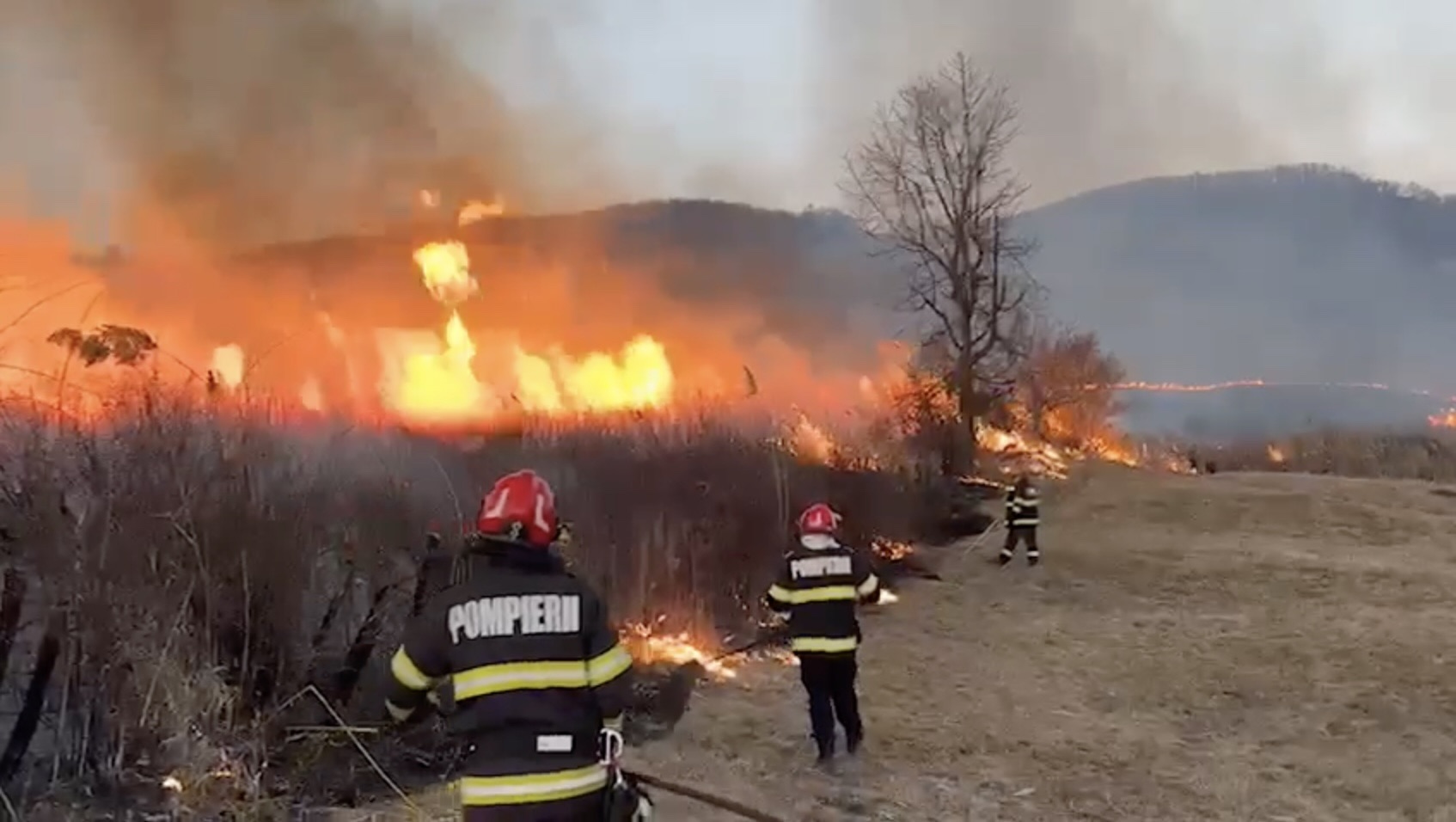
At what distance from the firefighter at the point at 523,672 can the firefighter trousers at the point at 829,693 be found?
4.70m

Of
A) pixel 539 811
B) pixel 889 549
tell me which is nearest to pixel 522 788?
pixel 539 811

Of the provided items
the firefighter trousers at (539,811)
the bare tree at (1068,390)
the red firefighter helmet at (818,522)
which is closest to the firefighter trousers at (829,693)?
A: the red firefighter helmet at (818,522)

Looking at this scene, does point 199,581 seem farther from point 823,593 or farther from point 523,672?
point 523,672

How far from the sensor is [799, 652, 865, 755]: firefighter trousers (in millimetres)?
9203

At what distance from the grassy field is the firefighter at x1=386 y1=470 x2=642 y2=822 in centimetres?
398

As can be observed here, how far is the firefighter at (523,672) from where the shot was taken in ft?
14.9

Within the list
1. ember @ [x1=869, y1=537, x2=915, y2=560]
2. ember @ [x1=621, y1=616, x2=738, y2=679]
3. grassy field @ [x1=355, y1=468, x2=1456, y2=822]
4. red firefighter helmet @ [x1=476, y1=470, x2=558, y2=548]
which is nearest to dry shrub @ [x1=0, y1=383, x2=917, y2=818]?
ember @ [x1=621, y1=616, x2=738, y2=679]

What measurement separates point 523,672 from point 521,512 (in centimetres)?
60

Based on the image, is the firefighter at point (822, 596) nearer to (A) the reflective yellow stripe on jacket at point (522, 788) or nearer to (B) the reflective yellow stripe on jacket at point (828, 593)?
(B) the reflective yellow stripe on jacket at point (828, 593)

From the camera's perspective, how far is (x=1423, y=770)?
958 cm

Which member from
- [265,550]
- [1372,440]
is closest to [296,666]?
[265,550]

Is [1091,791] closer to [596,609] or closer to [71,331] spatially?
[596,609]

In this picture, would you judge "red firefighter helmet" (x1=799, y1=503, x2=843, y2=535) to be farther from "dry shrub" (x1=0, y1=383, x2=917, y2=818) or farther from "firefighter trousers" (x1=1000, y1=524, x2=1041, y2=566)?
"firefighter trousers" (x1=1000, y1=524, x2=1041, y2=566)

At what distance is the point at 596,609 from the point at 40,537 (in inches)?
271
